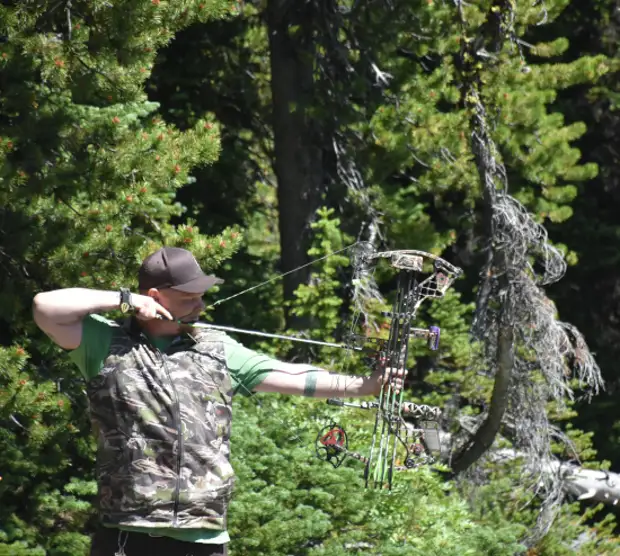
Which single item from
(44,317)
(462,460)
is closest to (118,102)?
(44,317)

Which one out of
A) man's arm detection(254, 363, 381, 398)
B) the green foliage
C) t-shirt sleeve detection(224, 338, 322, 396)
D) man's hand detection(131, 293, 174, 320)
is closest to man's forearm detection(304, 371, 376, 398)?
man's arm detection(254, 363, 381, 398)

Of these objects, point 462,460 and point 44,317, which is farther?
point 462,460

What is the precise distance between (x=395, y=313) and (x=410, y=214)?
4.69 metres

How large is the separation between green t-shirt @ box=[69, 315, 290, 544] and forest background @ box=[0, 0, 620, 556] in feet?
6.92

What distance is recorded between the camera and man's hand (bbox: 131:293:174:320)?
3.33m

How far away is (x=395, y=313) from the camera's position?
4051mm

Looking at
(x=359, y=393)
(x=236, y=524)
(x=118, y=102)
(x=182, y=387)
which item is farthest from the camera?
(x=118, y=102)

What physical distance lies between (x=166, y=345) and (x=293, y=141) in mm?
5856

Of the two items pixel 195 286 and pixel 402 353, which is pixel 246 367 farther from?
pixel 402 353

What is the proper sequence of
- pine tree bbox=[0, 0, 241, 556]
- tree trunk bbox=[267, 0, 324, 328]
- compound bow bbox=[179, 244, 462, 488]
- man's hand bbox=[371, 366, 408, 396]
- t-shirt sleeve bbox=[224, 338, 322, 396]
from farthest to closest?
tree trunk bbox=[267, 0, 324, 328]
pine tree bbox=[0, 0, 241, 556]
compound bow bbox=[179, 244, 462, 488]
man's hand bbox=[371, 366, 408, 396]
t-shirt sleeve bbox=[224, 338, 322, 396]

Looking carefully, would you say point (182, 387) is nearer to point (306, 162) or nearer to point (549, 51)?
point (306, 162)

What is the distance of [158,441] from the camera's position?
330cm

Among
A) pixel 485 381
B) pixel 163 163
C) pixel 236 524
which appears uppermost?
pixel 163 163

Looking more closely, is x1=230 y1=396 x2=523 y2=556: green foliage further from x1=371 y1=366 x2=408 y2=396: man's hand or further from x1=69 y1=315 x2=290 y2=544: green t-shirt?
→ x1=69 y1=315 x2=290 y2=544: green t-shirt
